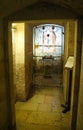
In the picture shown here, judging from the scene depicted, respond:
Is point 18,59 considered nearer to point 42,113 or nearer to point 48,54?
point 42,113

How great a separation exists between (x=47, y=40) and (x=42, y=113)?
2.42m

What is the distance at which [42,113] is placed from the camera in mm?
3070

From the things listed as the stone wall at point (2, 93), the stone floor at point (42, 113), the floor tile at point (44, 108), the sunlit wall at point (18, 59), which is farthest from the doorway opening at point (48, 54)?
the stone wall at point (2, 93)

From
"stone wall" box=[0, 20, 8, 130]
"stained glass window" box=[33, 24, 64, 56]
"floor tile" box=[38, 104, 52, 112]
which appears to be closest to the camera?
"stone wall" box=[0, 20, 8, 130]

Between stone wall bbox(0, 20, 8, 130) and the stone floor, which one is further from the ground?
stone wall bbox(0, 20, 8, 130)

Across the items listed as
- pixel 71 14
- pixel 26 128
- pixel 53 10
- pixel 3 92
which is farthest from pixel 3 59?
pixel 26 128

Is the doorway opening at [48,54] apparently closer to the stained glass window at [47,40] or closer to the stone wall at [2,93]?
the stained glass window at [47,40]

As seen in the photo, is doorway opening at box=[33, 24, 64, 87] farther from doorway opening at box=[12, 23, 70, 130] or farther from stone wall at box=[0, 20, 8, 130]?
stone wall at box=[0, 20, 8, 130]

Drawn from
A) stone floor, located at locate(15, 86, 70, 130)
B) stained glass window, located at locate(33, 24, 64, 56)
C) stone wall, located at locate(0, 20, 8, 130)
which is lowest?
stone floor, located at locate(15, 86, 70, 130)

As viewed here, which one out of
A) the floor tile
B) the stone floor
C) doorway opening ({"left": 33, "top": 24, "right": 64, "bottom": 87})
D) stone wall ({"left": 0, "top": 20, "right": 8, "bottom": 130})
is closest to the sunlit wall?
the stone floor

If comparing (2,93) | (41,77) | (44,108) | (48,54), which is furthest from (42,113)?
(48,54)

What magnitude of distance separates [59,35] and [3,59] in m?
2.87

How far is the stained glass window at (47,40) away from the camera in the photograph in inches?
180

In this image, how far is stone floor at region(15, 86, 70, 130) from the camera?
A: 2.65 m
